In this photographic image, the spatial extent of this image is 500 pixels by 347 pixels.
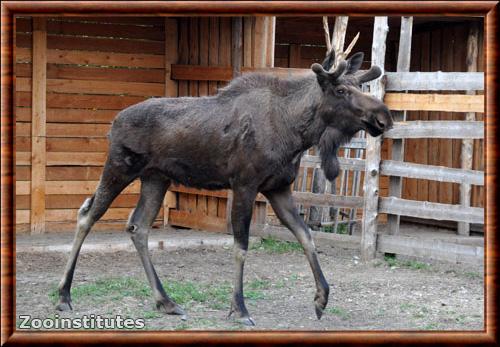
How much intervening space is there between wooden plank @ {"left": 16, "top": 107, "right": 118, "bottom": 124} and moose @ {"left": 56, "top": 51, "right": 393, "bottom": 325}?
12.7ft

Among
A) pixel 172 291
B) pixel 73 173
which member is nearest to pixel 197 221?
pixel 73 173

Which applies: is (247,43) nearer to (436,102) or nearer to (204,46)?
(204,46)

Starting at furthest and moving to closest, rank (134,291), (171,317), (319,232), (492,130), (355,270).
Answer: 1. (319,232)
2. (355,270)
3. (134,291)
4. (171,317)
5. (492,130)

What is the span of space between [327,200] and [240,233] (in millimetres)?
3661

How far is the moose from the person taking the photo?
6223 millimetres

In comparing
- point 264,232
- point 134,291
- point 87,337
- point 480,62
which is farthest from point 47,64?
point 87,337

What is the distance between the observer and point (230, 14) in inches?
156

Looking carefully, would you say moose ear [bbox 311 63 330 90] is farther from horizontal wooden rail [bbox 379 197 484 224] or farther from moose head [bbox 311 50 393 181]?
horizontal wooden rail [bbox 379 197 484 224]

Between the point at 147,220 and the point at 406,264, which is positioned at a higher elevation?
the point at 147,220

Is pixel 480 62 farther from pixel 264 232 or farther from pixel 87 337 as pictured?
pixel 87 337

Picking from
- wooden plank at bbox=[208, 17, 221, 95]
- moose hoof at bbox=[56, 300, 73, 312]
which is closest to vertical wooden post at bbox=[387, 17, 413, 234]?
wooden plank at bbox=[208, 17, 221, 95]

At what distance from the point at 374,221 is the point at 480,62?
3.83m

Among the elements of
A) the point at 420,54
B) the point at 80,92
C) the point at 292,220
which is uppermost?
the point at 420,54

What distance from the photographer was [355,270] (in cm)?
879
